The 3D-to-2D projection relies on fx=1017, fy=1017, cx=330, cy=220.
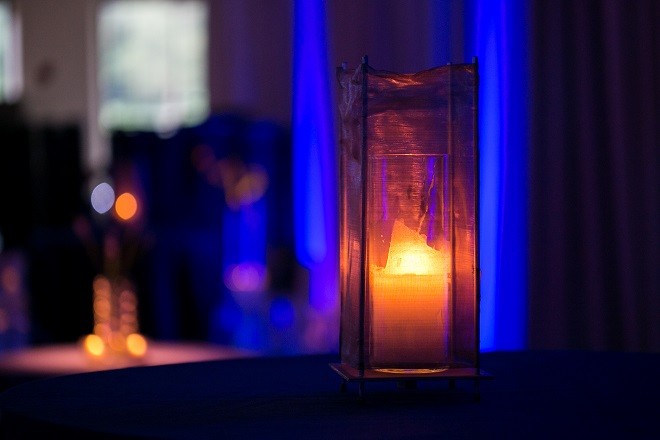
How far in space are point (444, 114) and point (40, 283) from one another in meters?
4.55

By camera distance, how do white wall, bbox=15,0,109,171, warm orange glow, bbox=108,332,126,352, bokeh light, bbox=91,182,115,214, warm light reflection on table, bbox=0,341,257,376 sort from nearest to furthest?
warm light reflection on table, bbox=0,341,257,376 < warm orange glow, bbox=108,332,126,352 < bokeh light, bbox=91,182,115,214 < white wall, bbox=15,0,109,171

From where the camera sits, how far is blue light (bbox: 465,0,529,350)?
9.26 ft

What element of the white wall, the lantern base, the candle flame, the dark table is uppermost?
the white wall

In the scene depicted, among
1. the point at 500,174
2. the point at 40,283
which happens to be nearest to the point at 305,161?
the point at 40,283

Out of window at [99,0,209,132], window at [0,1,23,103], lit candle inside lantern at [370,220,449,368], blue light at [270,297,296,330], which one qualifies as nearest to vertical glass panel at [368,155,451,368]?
lit candle inside lantern at [370,220,449,368]

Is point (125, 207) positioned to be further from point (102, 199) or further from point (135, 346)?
point (102, 199)

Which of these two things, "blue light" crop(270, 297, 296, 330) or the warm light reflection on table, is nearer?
the warm light reflection on table

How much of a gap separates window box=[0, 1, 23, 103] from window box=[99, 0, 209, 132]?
66cm

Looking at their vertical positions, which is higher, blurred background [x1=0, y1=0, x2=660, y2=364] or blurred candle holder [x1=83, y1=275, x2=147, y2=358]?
blurred background [x1=0, y1=0, x2=660, y2=364]

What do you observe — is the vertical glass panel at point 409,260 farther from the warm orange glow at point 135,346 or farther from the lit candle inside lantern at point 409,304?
the warm orange glow at point 135,346

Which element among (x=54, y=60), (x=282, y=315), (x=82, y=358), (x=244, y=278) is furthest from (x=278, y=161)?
(x=54, y=60)

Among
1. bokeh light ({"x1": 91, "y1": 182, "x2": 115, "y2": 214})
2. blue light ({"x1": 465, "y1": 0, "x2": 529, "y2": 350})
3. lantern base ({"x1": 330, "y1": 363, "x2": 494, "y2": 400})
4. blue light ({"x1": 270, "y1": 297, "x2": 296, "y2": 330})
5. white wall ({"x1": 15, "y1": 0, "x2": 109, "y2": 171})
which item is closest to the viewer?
lantern base ({"x1": 330, "y1": 363, "x2": 494, "y2": 400})

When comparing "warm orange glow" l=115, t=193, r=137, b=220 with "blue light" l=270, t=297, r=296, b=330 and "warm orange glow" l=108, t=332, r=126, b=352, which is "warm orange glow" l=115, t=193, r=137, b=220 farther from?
"blue light" l=270, t=297, r=296, b=330

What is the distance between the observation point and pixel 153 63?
8.57 meters
